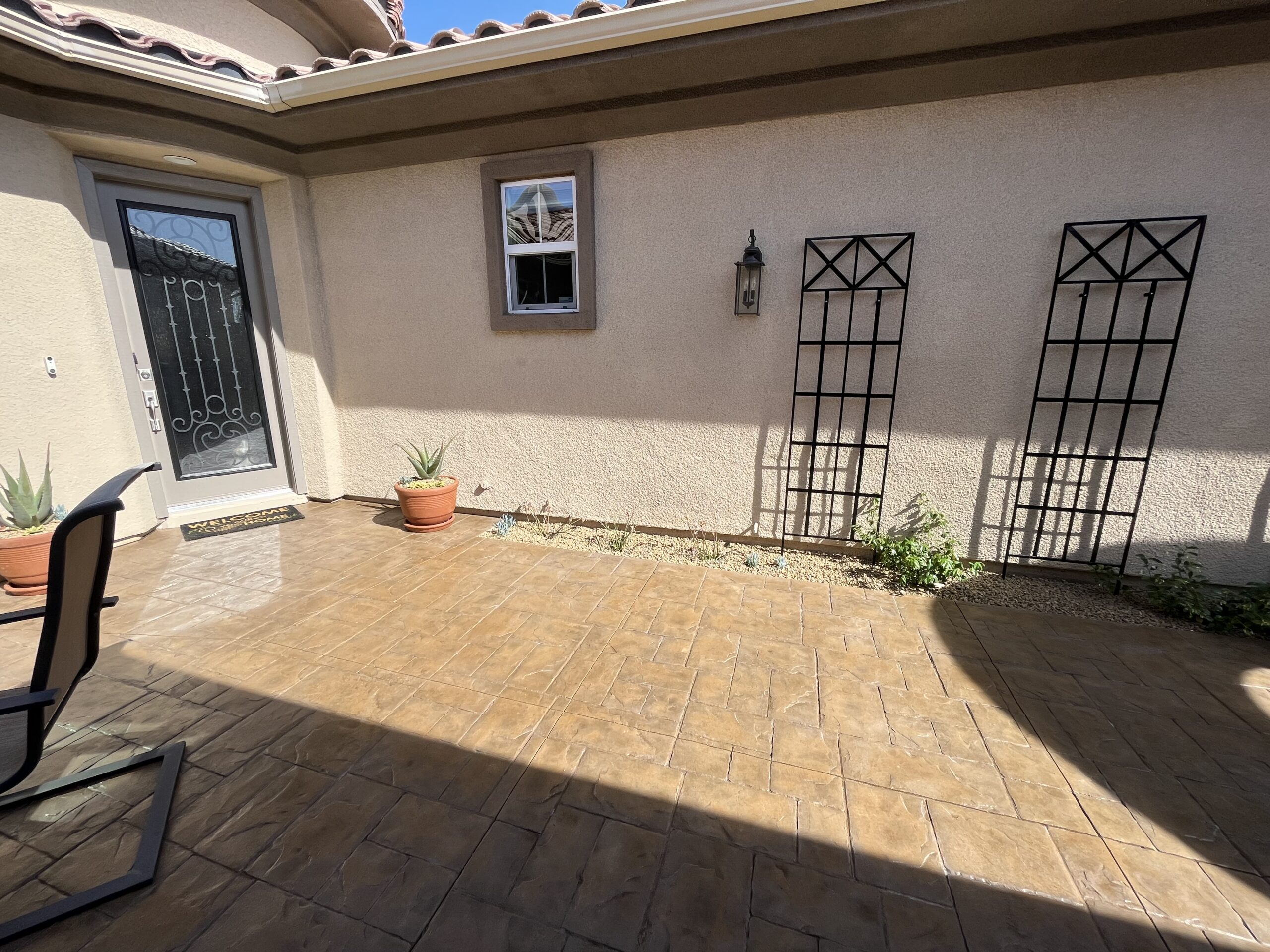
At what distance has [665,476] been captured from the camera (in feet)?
14.7

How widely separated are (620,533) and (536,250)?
8.40 feet

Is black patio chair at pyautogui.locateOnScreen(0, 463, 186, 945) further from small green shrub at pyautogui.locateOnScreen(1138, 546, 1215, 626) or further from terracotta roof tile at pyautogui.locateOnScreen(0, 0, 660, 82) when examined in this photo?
small green shrub at pyautogui.locateOnScreen(1138, 546, 1215, 626)

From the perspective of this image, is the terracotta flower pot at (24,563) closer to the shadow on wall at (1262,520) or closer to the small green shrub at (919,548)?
the small green shrub at (919,548)

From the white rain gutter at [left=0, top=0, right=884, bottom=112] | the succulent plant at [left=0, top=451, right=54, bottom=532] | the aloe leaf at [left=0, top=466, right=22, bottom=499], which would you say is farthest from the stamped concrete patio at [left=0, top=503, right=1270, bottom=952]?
the white rain gutter at [left=0, top=0, right=884, bottom=112]

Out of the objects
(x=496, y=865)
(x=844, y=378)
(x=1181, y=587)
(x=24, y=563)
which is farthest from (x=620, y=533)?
(x=24, y=563)

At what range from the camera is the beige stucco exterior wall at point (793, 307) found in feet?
10.4

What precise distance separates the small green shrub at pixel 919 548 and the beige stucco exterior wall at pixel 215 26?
667cm

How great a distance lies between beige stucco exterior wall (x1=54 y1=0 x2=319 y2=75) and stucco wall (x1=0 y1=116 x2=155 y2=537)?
1.40 m

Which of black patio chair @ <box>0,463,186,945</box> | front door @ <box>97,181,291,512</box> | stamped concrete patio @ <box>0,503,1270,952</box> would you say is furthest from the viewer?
front door @ <box>97,181,291,512</box>

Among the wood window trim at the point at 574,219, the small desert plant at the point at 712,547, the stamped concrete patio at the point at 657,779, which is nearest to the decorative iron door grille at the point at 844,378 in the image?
the small desert plant at the point at 712,547

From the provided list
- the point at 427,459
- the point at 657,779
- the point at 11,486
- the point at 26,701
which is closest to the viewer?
the point at 26,701

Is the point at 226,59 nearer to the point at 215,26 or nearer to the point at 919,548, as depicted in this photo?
the point at 215,26

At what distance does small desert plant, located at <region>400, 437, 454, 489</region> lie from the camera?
4859 millimetres

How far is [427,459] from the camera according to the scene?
498cm
